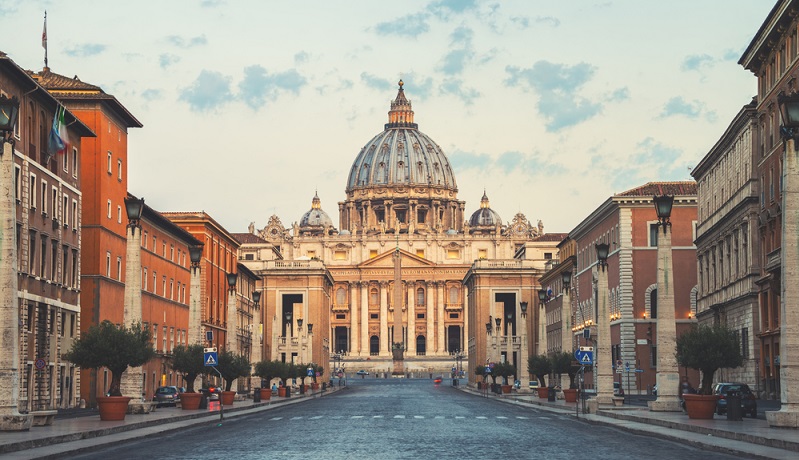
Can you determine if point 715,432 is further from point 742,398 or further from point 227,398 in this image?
point 227,398

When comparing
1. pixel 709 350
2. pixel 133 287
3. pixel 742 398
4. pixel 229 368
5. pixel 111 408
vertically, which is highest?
pixel 133 287

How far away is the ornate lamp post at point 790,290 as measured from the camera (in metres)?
33.8

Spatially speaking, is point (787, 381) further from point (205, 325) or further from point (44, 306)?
point (205, 325)

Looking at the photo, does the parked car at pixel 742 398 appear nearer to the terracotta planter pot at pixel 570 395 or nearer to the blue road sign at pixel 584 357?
the blue road sign at pixel 584 357

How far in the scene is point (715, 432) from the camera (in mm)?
34625

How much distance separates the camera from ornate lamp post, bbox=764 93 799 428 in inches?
1330

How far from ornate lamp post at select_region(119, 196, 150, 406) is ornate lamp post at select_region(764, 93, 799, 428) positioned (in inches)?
881

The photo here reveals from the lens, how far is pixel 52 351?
63.0m

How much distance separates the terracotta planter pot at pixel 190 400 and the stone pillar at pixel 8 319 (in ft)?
77.6

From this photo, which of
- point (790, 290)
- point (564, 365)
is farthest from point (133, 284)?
point (564, 365)

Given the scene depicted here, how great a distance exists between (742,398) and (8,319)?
26.1 meters

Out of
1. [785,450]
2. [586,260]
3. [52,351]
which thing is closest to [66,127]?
[52,351]

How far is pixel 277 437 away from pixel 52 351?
29549 millimetres

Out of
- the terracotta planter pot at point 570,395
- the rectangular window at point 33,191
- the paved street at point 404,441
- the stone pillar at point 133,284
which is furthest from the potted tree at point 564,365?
the rectangular window at point 33,191
